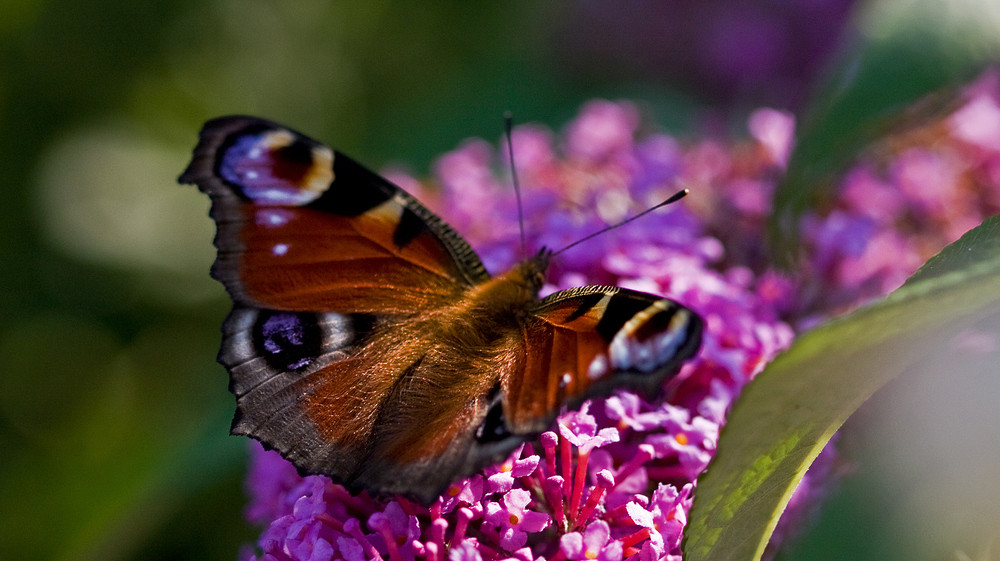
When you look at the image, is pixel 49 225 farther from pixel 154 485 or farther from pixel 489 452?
pixel 489 452

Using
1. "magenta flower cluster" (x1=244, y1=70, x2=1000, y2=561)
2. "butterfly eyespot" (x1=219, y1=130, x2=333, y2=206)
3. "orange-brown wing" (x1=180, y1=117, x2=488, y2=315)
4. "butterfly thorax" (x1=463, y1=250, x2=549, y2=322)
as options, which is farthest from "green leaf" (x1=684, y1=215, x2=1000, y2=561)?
"butterfly eyespot" (x1=219, y1=130, x2=333, y2=206)

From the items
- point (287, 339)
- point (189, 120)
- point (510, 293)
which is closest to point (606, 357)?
point (510, 293)

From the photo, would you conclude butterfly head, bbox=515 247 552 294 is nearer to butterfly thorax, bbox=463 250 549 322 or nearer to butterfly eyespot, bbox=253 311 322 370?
butterfly thorax, bbox=463 250 549 322

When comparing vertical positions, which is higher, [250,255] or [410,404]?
[250,255]

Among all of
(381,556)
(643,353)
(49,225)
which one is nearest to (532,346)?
(643,353)

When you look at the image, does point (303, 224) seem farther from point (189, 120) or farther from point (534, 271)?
point (189, 120)

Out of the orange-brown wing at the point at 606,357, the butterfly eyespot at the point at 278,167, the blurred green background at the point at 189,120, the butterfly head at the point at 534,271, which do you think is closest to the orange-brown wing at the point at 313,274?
the butterfly eyespot at the point at 278,167
